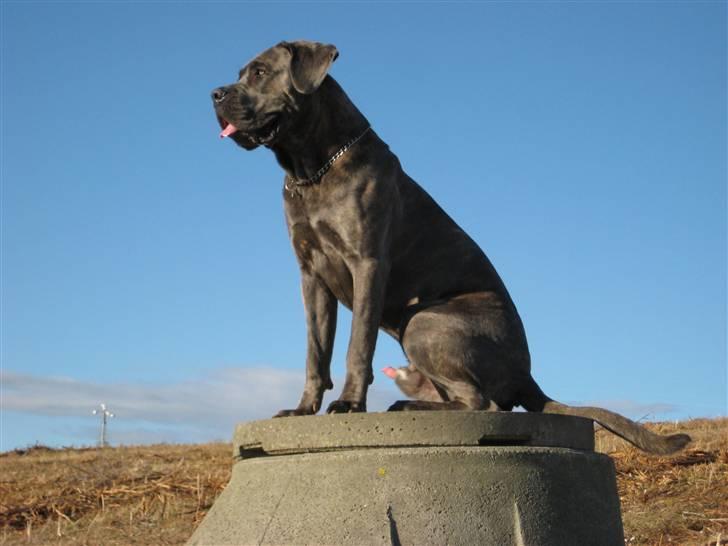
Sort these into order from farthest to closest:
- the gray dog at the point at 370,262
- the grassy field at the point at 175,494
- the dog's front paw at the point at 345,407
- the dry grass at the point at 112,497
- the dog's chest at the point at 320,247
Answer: the dry grass at the point at 112,497 → the grassy field at the point at 175,494 → the dog's chest at the point at 320,247 → the gray dog at the point at 370,262 → the dog's front paw at the point at 345,407

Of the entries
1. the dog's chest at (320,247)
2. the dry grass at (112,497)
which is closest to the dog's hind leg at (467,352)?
the dog's chest at (320,247)

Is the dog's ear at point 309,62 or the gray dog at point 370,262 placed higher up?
the dog's ear at point 309,62

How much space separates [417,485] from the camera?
5.05 m

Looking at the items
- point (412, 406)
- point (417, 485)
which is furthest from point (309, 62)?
point (417, 485)

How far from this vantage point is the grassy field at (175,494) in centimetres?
839

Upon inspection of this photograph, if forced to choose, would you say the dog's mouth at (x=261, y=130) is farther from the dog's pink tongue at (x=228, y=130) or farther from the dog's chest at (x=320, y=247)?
the dog's chest at (x=320, y=247)

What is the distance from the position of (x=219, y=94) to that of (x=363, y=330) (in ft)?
4.98

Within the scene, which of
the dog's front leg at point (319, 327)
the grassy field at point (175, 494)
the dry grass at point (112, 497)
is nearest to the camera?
the dog's front leg at point (319, 327)

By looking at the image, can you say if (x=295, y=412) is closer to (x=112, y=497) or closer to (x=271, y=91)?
(x=271, y=91)

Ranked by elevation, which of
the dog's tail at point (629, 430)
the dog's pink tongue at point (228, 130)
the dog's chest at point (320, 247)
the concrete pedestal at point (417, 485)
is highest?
the dog's pink tongue at point (228, 130)

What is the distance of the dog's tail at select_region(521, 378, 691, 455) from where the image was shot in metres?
5.82

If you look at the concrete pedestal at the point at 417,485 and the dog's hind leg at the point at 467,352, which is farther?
the dog's hind leg at the point at 467,352

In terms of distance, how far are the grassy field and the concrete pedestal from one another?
2.54 meters

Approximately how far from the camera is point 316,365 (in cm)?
615
